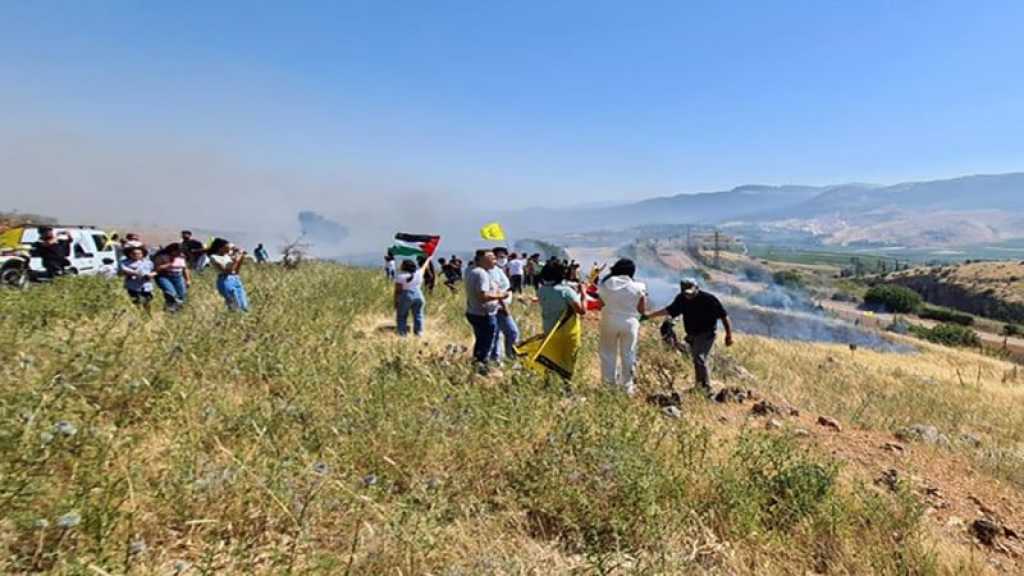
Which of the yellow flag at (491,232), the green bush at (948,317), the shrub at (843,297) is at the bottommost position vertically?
the shrub at (843,297)

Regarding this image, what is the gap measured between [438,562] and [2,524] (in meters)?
1.57

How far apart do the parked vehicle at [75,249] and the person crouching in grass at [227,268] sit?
22.1 feet

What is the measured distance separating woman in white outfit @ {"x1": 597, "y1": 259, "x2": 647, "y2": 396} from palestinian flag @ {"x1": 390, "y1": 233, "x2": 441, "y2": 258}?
461cm

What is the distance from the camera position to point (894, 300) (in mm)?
60812

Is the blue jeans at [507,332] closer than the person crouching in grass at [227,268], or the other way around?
the blue jeans at [507,332]

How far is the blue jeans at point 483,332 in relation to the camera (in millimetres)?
6398

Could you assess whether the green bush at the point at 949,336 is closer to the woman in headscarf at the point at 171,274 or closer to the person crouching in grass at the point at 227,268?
the person crouching in grass at the point at 227,268

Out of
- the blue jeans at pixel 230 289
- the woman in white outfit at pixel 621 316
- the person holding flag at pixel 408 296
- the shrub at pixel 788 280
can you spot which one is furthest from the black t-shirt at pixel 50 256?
the shrub at pixel 788 280

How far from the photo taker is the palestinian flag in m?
9.84

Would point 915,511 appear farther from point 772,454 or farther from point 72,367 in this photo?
point 72,367

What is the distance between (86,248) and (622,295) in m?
15.5

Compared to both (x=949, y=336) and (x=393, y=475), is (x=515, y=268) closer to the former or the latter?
(x=393, y=475)

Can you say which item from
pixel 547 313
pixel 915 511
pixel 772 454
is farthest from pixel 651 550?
pixel 547 313

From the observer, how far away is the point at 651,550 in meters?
2.68
